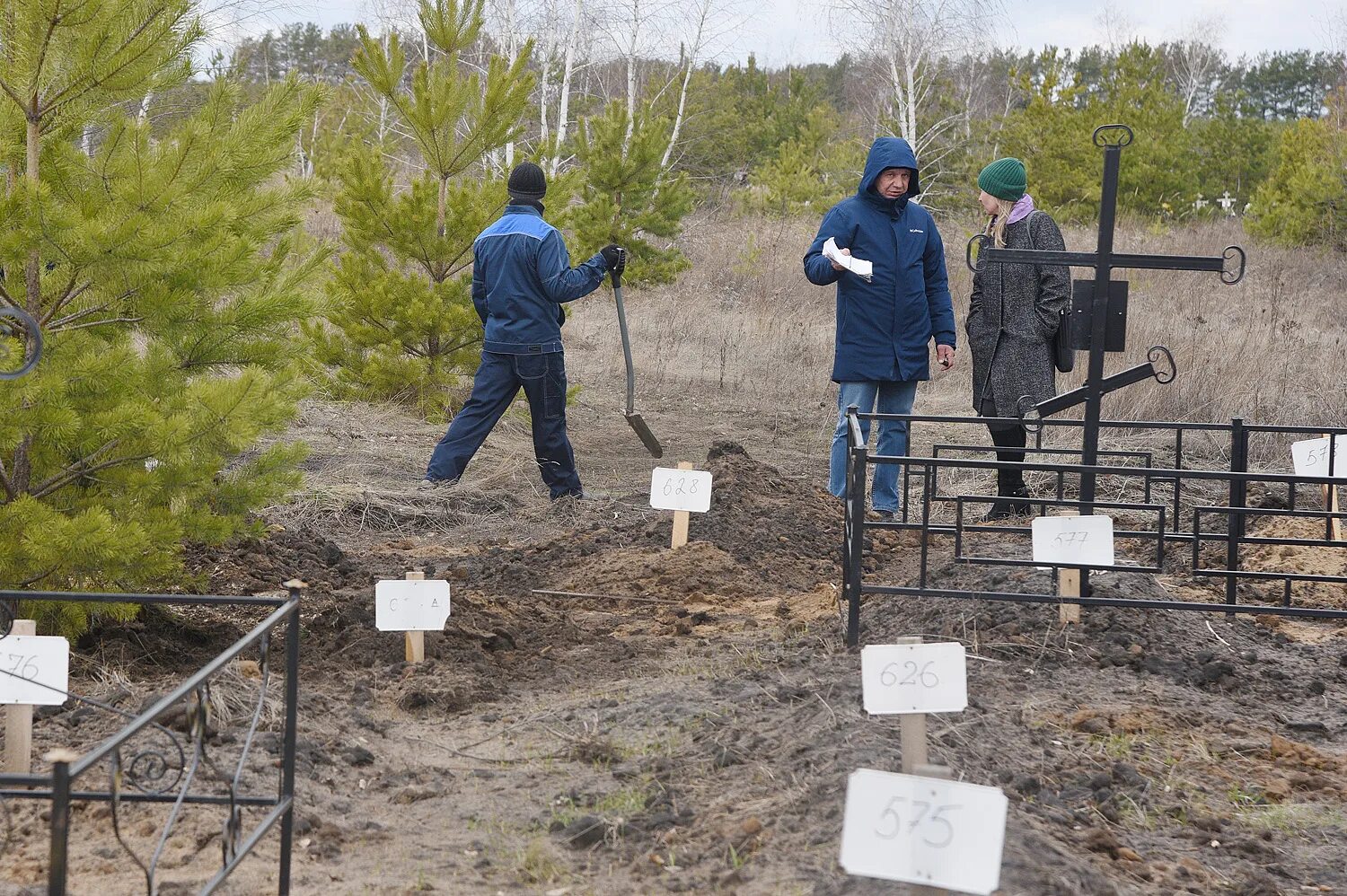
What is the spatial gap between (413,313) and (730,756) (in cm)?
610

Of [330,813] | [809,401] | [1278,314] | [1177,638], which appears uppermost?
[1278,314]

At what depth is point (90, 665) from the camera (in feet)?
13.3

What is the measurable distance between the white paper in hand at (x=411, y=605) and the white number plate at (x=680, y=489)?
1560 millimetres

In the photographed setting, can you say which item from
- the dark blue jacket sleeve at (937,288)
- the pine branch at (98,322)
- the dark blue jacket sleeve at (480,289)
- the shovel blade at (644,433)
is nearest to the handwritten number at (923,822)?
the pine branch at (98,322)

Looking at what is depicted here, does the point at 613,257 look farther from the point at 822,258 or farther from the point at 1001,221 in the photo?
the point at 1001,221

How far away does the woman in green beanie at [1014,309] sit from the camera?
18.8 ft

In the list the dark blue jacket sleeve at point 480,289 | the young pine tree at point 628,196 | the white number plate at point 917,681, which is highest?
the young pine tree at point 628,196

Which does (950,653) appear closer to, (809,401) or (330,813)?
(330,813)

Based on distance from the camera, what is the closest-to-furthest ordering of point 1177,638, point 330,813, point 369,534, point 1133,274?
point 330,813 → point 1177,638 → point 369,534 → point 1133,274

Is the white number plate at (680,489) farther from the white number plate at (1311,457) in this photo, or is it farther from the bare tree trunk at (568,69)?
the bare tree trunk at (568,69)

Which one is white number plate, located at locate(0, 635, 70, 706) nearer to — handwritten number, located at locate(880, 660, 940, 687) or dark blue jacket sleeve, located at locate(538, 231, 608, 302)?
handwritten number, located at locate(880, 660, 940, 687)

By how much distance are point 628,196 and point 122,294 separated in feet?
42.4

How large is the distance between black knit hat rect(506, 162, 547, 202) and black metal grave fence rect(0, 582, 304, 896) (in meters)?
3.63

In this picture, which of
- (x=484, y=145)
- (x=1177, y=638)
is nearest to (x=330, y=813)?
(x=1177, y=638)
